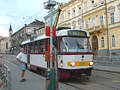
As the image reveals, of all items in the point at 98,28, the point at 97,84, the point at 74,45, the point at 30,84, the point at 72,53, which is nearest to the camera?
the point at 30,84

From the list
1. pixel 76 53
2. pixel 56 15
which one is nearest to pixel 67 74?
pixel 76 53

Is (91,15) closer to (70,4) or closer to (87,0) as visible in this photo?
(87,0)

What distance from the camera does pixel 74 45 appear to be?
35.0ft

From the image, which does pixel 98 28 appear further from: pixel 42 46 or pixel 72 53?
pixel 72 53

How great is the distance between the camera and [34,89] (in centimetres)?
816

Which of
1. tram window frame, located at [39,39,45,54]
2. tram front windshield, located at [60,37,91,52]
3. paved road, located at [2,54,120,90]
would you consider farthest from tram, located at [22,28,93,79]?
tram window frame, located at [39,39,45,54]

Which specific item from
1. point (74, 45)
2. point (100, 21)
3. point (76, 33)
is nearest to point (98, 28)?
point (100, 21)

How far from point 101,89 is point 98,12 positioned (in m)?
29.4

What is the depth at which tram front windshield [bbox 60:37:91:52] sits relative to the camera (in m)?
10.5

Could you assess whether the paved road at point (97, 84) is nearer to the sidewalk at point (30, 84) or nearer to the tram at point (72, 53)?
the tram at point (72, 53)

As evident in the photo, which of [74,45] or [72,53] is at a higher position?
[74,45]

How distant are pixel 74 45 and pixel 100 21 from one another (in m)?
26.7

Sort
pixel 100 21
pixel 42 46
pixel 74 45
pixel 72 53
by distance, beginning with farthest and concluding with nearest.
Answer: pixel 100 21
pixel 42 46
pixel 74 45
pixel 72 53

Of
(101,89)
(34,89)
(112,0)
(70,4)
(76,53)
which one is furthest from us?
(70,4)
